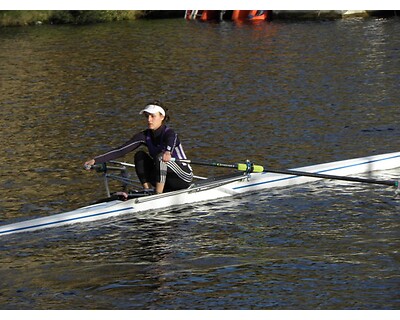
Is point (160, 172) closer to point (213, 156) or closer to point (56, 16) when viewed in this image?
point (213, 156)

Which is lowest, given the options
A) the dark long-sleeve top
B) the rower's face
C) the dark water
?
the dark water

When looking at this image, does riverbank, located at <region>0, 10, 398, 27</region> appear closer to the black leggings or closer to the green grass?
the green grass

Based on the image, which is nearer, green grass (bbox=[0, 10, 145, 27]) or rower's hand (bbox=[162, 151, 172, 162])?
rower's hand (bbox=[162, 151, 172, 162])

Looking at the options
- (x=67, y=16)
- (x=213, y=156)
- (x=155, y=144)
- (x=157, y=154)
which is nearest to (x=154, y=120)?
(x=155, y=144)

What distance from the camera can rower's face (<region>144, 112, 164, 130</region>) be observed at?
16.6 m

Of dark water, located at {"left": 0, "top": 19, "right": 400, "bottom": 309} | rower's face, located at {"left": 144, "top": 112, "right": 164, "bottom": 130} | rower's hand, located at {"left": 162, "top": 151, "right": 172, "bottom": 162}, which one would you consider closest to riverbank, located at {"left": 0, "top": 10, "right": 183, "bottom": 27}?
dark water, located at {"left": 0, "top": 19, "right": 400, "bottom": 309}

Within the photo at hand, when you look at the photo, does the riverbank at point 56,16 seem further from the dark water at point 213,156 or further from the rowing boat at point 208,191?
the rowing boat at point 208,191

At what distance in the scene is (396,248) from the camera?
1457cm

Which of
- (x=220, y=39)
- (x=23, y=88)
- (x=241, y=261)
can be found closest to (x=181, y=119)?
(x=23, y=88)

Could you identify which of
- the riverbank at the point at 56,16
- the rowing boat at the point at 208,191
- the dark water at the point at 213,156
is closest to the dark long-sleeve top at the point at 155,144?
the rowing boat at the point at 208,191

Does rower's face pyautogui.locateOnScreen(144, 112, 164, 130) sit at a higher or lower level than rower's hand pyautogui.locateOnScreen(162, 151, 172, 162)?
higher

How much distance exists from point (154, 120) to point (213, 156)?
5.70 metres

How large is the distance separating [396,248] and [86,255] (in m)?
4.77

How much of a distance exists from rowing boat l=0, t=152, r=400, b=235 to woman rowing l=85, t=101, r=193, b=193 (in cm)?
27
